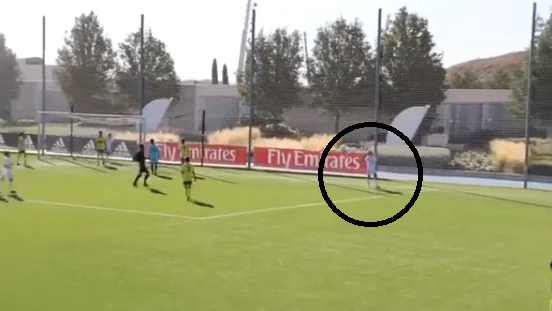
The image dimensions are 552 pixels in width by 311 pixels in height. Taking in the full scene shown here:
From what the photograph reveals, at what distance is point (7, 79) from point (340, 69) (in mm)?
24640

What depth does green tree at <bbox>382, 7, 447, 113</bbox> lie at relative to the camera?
37.9m

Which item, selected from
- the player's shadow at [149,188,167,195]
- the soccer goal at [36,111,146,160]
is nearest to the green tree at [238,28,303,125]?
the soccer goal at [36,111,146,160]

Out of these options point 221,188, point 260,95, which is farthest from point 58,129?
point 221,188

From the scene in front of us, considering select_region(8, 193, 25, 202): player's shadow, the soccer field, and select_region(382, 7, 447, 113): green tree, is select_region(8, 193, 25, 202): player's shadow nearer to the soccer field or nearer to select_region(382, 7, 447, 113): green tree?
the soccer field

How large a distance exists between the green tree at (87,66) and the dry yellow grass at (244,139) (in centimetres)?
478

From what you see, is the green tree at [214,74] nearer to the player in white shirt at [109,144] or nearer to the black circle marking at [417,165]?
the player in white shirt at [109,144]

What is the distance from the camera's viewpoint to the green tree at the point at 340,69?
4038 cm

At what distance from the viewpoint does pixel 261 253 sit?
15.2 m

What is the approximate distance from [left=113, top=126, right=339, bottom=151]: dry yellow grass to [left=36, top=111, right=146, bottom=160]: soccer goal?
538 millimetres

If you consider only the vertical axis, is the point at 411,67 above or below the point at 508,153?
above

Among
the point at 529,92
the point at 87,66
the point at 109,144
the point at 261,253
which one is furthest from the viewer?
the point at 87,66

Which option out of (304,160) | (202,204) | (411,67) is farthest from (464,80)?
(202,204)

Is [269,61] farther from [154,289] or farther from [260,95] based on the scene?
[154,289]

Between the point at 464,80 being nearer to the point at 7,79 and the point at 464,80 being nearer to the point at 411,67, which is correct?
the point at 411,67
